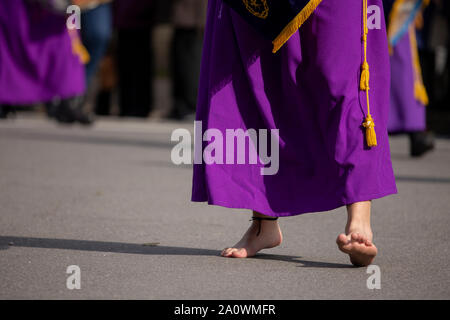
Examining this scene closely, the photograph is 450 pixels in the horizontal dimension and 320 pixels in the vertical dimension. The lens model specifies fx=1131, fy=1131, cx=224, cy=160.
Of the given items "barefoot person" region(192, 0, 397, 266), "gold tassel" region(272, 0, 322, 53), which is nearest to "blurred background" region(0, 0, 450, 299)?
"barefoot person" region(192, 0, 397, 266)

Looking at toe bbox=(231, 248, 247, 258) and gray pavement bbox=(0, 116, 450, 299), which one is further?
toe bbox=(231, 248, 247, 258)

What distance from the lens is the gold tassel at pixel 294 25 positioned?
3721 millimetres

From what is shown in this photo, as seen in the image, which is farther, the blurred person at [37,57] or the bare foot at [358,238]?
the blurred person at [37,57]

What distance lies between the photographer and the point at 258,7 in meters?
3.78

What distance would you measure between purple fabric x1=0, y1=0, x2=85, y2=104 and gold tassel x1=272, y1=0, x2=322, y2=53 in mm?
5531

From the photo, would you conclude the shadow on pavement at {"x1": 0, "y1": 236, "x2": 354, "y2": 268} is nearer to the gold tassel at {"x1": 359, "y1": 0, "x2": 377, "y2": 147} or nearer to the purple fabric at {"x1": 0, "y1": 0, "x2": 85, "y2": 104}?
the gold tassel at {"x1": 359, "y1": 0, "x2": 377, "y2": 147}

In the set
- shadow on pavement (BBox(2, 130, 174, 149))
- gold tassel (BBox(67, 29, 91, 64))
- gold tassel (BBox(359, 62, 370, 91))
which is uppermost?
gold tassel (BBox(67, 29, 91, 64))

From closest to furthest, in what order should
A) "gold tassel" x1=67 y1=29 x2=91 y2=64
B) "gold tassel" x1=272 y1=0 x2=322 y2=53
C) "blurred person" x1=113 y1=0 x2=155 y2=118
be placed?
"gold tassel" x1=272 y1=0 x2=322 y2=53
"gold tassel" x1=67 y1=29 x2=91 y2=64
"blurred person" x1=113 y1=0 x2=155 y2=118

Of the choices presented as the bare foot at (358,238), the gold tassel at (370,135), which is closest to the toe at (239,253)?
the bare foot at (358,238)

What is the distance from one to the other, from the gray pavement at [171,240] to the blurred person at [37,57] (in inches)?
67.5

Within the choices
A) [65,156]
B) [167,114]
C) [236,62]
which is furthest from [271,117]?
[167,114]

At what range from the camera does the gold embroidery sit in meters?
3.78

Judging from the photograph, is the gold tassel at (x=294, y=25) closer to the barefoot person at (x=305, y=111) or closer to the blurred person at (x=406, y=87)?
the barefoot person at (x=305, y=111)
